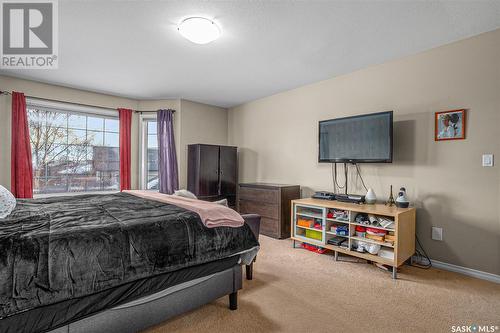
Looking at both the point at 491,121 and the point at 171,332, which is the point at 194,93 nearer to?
the point at 171,332

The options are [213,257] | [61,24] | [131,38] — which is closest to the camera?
[213,257]

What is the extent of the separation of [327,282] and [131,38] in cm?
319

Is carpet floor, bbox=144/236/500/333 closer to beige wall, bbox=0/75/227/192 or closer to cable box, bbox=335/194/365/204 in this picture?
cable box, bbox=335/194/365/204

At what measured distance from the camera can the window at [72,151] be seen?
13.0 feet

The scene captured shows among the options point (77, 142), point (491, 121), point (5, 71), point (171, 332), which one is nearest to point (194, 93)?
point (77, 142)

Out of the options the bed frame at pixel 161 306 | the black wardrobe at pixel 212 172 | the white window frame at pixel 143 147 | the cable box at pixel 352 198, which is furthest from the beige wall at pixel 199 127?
the bed frame at pixel 161 306

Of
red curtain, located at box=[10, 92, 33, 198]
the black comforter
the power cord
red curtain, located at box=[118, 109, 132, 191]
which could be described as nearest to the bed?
the black comforter

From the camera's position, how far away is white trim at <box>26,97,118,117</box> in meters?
3.86

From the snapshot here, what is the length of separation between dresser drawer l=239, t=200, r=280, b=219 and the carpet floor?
117 cm

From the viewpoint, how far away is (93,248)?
1336 mm

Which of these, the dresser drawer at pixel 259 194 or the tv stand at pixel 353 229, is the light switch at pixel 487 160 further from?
the dresser drawer at pixel 259 194

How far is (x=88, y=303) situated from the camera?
129 centimetres

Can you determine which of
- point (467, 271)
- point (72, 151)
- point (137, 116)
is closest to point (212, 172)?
point (137, 116)

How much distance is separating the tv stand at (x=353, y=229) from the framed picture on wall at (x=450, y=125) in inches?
34.7
